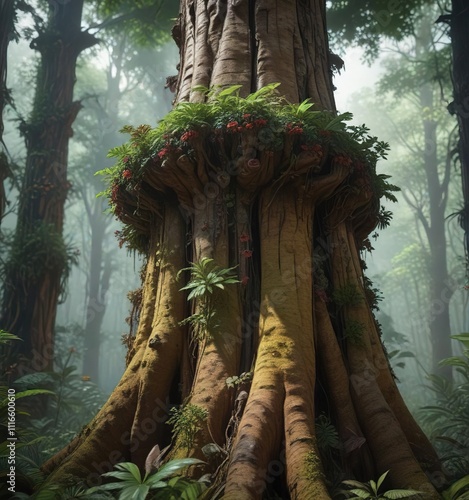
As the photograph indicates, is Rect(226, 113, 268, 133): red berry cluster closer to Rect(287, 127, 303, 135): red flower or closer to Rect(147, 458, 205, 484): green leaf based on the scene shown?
Rect(287, 127, 303, 135): red flower

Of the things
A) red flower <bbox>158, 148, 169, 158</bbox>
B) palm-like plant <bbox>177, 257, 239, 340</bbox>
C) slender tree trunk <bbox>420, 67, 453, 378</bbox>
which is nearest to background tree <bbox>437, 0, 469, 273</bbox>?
palm-like plant <bbox>177, 257, 239, 340</bbox>

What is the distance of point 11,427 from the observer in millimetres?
3584

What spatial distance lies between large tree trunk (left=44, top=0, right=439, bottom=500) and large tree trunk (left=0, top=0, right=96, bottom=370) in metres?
5.07

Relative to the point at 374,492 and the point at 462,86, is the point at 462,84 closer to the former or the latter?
the point at 462,86

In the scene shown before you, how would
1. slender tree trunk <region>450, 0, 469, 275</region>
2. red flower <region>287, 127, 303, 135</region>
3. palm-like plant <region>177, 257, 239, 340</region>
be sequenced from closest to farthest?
palm-like plant <region>177, 257, 239, 340</region>
red flower <region>287, 127, 303, 135</region>
slender tree trunk <region>450, 0, 469, 275</region>

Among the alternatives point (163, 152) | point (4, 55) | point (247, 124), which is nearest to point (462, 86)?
point (247, 124)

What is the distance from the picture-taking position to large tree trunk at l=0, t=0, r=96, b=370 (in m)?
8.90

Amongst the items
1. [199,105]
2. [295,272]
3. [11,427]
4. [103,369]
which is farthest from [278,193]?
[103,369]

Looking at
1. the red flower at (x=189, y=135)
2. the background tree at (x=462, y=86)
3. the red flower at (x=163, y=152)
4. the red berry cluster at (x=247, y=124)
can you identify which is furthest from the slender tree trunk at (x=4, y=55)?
the background tree at (x=462, y=86)

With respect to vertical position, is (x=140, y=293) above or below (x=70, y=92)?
below

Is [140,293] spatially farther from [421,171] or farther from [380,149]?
[421,171]

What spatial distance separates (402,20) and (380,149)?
9182 millimetres

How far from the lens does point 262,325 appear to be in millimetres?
3924

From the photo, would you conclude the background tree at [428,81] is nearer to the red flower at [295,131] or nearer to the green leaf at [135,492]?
the red flower at [295,131]
